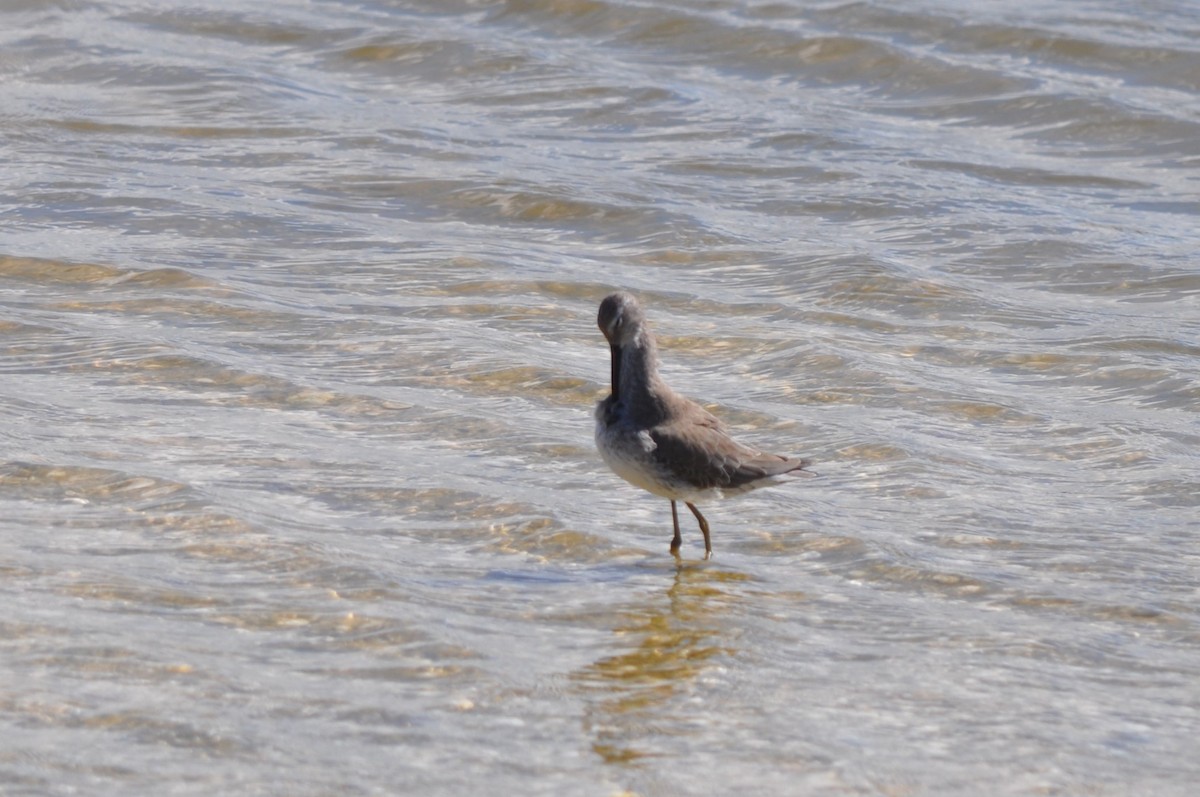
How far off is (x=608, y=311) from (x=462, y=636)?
1.60m

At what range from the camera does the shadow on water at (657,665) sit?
5039 millimetres

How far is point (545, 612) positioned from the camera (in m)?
5.89

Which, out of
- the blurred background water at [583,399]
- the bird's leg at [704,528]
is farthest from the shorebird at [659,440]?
the blurred background water at [583,399]

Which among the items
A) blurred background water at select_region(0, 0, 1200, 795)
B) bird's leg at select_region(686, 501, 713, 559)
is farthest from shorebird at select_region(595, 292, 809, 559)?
blurred background water at select_region(0, 0, 1200, 795)

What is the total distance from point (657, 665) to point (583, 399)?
2.79 m

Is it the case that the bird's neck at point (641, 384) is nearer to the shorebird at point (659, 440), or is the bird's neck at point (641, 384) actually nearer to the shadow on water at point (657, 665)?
the shorebird at point (659, 440)

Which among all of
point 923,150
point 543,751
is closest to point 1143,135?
point 923,150

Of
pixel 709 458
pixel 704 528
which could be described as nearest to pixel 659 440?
pixel 709 458

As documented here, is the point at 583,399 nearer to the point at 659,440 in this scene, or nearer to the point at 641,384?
the point at 641,384

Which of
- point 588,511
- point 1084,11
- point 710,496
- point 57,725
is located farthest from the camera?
point 1084,11

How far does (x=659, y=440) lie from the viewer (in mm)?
6312

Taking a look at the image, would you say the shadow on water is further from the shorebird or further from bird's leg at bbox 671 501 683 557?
the shorebird

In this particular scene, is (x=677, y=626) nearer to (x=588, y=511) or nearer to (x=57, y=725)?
(x=588, y=511)

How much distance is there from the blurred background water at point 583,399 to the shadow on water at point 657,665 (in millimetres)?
17
